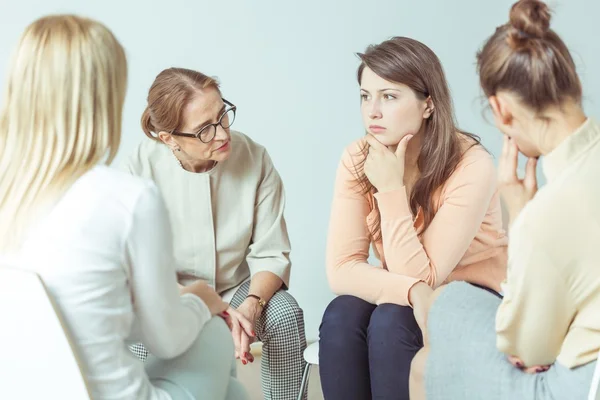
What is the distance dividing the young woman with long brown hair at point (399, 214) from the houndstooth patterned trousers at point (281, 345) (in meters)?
0.16

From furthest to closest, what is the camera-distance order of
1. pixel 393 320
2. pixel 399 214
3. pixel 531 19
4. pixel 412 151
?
pixel 412 151 < pixel 399 214 < pixel 393 320 < pixel 531 19

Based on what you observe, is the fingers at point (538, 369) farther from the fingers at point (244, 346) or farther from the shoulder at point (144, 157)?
the shoulder at point (144, 157)

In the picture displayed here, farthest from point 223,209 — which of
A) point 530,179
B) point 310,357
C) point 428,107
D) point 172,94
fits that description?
point 530,179

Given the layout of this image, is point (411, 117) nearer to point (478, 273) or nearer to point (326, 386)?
point (478, 273)

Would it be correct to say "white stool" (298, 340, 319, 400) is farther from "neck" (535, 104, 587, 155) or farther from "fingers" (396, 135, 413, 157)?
"neck" (535, 104, 587, 155)

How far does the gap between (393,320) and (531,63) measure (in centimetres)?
72

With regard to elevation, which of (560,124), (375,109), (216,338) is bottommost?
(216,338)

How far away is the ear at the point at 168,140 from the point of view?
224 cm

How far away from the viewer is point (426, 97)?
2.12m

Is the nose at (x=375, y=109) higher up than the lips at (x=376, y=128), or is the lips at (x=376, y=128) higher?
the nose at (x=375, y=109)

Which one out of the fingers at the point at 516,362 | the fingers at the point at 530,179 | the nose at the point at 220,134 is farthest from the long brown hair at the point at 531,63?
the nose at the point at 220,134

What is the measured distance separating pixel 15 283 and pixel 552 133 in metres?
0.91

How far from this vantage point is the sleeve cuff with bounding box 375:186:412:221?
2.06 meters

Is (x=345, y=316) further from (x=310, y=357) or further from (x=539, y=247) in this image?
(x=539, y=247)
